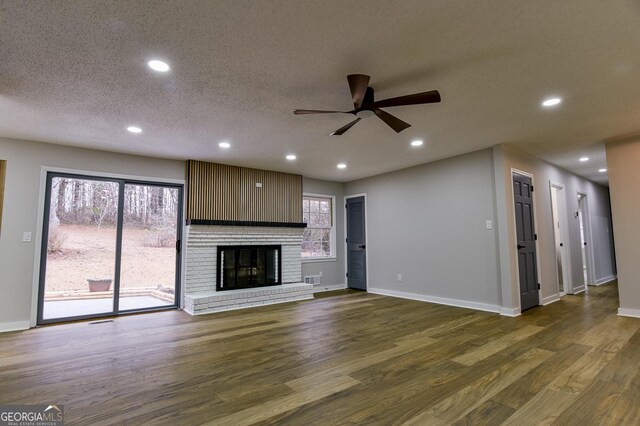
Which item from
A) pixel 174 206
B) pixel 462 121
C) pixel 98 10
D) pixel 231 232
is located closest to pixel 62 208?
pixel 174 206

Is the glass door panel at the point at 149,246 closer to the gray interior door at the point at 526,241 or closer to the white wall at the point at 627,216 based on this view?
the gray interior door at the point at 526,241

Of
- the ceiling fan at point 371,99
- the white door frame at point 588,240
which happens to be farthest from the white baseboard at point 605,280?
the ceiling fan at point 371,99

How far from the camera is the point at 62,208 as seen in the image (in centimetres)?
456

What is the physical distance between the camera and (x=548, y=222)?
18.2 feet

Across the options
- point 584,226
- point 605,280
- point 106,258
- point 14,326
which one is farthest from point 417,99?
point 605,280

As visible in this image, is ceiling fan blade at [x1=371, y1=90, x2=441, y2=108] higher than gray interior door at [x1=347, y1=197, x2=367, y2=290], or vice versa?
ceiling fan blade at [x1=371, y1=90, x2=441, y2=108]

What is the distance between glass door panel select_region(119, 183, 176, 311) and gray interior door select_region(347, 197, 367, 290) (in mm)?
3567

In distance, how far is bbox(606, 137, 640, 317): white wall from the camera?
4.22m

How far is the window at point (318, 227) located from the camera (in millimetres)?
7004

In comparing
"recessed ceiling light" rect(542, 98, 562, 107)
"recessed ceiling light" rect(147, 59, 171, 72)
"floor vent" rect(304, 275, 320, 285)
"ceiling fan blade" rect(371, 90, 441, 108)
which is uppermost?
"recessed ceiling light" rect(147, 59, 171, 72)

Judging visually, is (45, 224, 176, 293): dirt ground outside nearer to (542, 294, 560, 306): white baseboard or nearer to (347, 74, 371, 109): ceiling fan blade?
(347, 74, 371, 109): ceiling fan blade

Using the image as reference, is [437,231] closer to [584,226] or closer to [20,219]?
[584,226]

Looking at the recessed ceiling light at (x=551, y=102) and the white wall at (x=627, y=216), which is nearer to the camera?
the recessed ceiling light at (x=551, y=102)

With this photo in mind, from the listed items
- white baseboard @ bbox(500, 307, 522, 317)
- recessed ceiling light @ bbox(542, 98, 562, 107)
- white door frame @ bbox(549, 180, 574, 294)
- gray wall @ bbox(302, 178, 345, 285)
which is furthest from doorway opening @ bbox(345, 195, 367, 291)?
recessed ceiling light @ bbox(542, 98, 562, 107)
